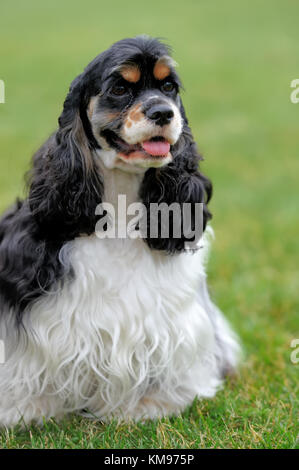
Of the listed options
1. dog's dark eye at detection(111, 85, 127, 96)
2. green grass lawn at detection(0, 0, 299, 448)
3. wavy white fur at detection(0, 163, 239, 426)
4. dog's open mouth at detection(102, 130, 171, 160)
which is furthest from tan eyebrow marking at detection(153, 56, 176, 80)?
green grass lawn at detection(0, 0, 299, 448)

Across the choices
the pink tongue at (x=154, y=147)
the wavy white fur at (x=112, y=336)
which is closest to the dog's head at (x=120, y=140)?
the pink tongue at (x=154, y=147)

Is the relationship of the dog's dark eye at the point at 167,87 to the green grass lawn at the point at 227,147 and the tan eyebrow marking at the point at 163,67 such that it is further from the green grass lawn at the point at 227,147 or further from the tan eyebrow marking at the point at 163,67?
the green grass lawn at the point at 227,147

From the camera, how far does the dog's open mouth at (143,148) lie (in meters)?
2.70

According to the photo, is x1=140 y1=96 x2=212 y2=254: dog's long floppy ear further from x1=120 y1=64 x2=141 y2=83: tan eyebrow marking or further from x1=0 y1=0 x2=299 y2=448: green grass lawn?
x1=0 y1=0 x2=299 y2=448: green grass lawn

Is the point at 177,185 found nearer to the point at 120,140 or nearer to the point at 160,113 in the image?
the point at 120,140

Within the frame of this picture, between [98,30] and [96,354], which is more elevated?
[98,30]

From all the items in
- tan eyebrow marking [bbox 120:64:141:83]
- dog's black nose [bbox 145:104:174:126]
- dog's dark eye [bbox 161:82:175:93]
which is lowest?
dog's black nose [bbox 145:104:174:126]

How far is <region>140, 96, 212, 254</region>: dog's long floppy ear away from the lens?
2.95 metres

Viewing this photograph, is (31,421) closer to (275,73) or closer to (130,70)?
(130,70)

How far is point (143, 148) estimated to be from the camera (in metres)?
2.71

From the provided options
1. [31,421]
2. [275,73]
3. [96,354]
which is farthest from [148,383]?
[275,73]

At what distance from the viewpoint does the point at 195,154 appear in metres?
3.04

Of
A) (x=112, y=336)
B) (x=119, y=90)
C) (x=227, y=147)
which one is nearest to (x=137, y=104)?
(x=119, y=90)
